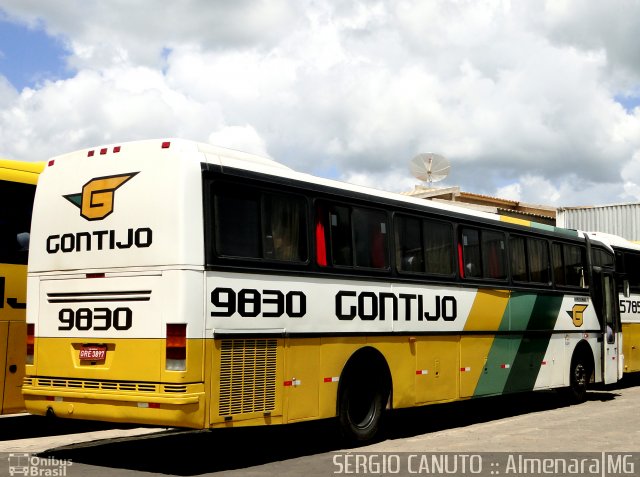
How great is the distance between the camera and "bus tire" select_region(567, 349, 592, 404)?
1579cm

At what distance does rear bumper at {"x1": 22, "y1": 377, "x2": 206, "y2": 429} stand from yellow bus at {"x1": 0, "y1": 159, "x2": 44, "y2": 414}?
3.34 ft

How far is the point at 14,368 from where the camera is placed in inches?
414

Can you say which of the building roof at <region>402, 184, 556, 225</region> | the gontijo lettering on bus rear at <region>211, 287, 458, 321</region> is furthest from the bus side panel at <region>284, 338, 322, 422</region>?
the building roof at <region>402, 184, 556, 225</region>

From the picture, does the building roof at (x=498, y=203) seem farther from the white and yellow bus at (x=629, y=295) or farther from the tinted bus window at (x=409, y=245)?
the tinted bus window at (x=409, y=245)

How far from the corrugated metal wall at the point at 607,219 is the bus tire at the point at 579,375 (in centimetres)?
1875

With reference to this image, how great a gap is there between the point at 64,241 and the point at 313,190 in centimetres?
286

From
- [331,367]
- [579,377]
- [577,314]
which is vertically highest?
[577,314]

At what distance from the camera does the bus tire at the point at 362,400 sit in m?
10.4

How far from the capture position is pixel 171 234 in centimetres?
866

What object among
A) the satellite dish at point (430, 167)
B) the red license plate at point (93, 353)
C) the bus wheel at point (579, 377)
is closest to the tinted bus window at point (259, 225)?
the red license plate at point (93, 353)

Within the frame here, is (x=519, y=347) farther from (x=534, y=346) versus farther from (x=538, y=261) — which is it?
(x=538, y=261)

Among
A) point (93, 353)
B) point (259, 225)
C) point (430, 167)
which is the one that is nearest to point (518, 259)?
point (259, 225)

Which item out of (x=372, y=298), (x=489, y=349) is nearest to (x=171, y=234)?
(x=372, y=298)

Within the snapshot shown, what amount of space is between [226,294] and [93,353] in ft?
5.08
